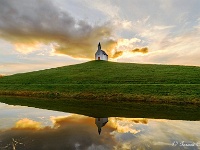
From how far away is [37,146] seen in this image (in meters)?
12.8

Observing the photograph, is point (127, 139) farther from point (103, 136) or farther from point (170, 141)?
point (170, 141)

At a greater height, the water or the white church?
the white church

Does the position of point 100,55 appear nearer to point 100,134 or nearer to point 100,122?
point 100,122

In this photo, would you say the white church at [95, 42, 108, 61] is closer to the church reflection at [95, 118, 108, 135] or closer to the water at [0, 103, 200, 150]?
the water at [0, 103, 200, 150]

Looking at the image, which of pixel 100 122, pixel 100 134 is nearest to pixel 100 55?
pixel 100 122

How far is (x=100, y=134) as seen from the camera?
52.4 ft

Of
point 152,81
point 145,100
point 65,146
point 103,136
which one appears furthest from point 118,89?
point 65,146

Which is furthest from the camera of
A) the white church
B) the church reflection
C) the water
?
the white church

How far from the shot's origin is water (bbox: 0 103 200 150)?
1310cm

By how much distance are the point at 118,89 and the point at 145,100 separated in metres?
8.15

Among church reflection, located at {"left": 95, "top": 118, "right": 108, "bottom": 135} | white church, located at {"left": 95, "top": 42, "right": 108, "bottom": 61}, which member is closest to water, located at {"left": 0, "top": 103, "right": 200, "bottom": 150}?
church reflection, located at {"left": 95, "top": 118, "right": 108, "bottom": 135}

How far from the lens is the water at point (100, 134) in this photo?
516 inches

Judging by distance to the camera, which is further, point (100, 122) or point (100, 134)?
point (100, 122)

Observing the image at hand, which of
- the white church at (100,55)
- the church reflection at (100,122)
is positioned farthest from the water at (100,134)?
the white church at (100,55)
